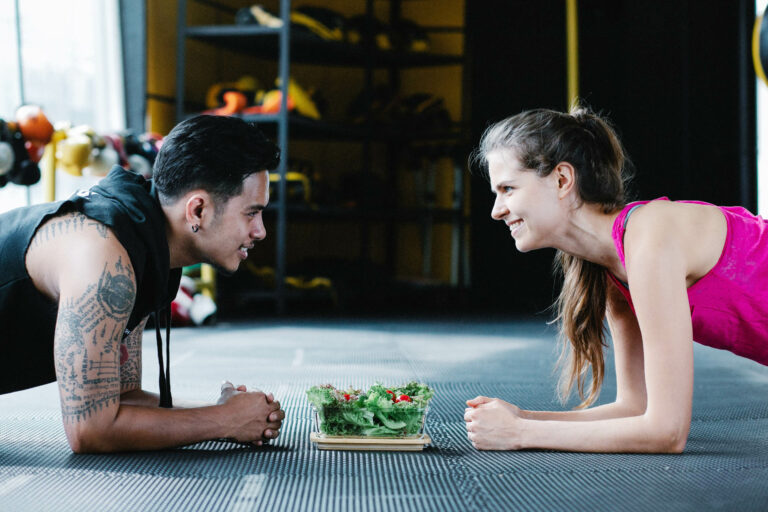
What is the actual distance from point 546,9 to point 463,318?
113 inches

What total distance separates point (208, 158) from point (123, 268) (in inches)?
11.1

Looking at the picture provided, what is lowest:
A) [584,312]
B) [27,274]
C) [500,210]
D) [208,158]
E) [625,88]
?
[584,312]

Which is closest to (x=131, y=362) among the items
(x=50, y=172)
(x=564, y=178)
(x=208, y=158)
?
(x=208, y=158)

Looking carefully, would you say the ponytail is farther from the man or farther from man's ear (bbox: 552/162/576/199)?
the man

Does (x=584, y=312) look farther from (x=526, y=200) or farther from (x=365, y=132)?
(x=365, y=132)

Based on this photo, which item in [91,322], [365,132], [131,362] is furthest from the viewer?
[365,132]

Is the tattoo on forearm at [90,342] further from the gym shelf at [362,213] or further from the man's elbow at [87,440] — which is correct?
the gym shelf at [362,213]

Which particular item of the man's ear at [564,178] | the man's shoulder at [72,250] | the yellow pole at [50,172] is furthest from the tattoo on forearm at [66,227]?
the yellow pole at [50,172]

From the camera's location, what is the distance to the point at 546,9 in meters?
6.52

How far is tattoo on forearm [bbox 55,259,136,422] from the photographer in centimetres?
143

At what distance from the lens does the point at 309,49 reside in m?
5.86

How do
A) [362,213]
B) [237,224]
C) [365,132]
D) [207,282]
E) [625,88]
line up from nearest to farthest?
[237,224] → [207,282] → [362,213] → [365,132] → [625,88]

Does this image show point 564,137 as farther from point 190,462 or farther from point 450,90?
point 450,90

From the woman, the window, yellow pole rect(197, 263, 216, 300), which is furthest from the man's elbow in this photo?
yellow pole rect(197, 263, 216, 300)
